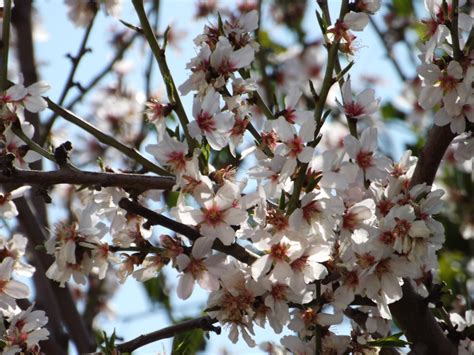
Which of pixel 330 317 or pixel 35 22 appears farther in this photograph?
pixel 35 22

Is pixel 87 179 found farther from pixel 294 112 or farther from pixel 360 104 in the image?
pixel 360 104

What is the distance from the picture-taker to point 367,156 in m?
1.94

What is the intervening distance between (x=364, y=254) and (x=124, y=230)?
511 mm

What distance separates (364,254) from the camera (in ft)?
6.09

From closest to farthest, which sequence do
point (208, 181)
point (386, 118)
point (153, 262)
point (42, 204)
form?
point (208, 181) < point (153, 262) < point (42, 204) < point (386, 118)

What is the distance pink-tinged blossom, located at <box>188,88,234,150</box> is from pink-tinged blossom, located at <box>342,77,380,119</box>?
0.30 meters

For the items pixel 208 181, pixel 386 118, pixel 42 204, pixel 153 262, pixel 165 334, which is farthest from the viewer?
pixel 386 118

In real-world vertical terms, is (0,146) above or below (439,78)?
above

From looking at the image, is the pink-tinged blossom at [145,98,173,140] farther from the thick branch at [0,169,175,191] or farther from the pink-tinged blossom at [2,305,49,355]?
the pink-tinged blossom at [2,305,49,355]

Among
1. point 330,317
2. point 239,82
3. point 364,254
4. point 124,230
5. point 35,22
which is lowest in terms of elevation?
point 330,317

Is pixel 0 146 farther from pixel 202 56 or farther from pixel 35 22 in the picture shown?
pixel 35 22

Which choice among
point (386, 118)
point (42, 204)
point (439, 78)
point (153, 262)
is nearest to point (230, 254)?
point (153, 262)

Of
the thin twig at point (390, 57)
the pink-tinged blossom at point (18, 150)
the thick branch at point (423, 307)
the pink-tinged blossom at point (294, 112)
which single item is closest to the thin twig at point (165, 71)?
the pink-tinged blossom at point (294, 112)

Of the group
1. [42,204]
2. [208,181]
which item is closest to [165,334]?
[208,181]
